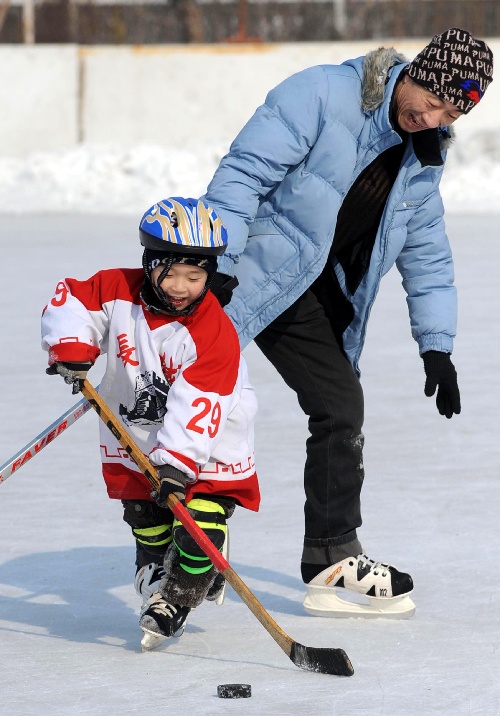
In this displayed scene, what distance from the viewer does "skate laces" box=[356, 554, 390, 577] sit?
3355mm

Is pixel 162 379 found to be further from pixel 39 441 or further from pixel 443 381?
pixel 443 381

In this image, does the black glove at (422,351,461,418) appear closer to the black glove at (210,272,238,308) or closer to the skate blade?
the black glove at (210,272,238,308)

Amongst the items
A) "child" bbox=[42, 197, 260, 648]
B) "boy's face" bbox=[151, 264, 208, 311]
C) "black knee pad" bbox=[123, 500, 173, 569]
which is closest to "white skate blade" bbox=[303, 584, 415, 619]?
"child" bbox=[42, 197, 260, 648]

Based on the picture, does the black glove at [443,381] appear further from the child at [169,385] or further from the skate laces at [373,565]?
the child at [169,385]

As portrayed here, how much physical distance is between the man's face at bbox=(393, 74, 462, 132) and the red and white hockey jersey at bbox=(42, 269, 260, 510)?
0.64 metres

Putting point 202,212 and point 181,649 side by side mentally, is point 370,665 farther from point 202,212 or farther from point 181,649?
point 202,212

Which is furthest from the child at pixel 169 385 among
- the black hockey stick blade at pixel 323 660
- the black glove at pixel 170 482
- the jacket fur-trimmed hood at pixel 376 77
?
the jacket fur-trimmed hood at pixel 376 77

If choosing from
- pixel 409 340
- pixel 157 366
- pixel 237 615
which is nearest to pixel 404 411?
pixel 409 340

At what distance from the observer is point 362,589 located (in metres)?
3.37

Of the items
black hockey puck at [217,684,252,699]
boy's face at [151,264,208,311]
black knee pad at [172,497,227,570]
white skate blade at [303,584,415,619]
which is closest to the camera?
black hockey puck at [217,684,252,699]

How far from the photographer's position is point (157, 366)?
2.87 m

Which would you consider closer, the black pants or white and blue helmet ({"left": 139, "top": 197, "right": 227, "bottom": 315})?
white and blue helmet ({"left": 139, "top": 197, "right": 227, "bottom": 315})

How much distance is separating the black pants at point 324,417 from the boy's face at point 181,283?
0.57m

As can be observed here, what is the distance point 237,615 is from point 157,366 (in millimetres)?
758
